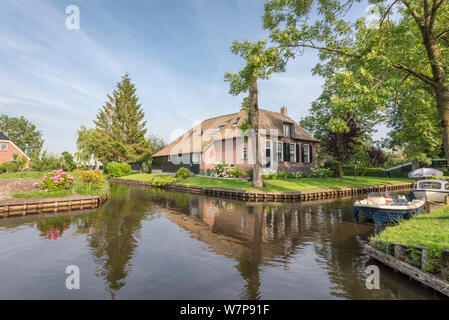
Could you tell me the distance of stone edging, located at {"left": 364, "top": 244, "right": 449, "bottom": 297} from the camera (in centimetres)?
415

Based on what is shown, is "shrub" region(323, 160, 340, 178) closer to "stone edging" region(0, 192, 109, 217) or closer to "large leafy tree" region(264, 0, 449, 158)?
"large leafy tree" region(264, 0, 449, 158)

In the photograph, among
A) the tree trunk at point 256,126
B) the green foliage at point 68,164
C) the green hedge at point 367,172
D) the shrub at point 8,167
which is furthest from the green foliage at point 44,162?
the green hedge at point 367,172

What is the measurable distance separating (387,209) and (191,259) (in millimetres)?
7710

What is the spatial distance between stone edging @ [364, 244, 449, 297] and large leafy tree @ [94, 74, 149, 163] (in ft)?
145

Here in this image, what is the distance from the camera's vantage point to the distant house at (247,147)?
2556 cm

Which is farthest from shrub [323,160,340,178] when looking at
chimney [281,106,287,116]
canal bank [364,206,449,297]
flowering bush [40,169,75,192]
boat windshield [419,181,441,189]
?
flowering bush [40,169,75,192]

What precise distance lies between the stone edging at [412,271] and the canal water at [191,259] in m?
0.14

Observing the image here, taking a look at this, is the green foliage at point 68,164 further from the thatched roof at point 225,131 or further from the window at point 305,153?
the window at point 305,153

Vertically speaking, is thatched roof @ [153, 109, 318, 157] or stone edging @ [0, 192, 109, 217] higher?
thatched roof @ [153, 109, 318, 157]

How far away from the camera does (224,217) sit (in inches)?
434

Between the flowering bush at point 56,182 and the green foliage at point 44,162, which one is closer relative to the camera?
the flowering bush at point 56,182

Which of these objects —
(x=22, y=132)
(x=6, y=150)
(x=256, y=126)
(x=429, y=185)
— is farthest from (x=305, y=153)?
(x=22, y=132)

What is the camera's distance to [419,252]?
15.6 ft

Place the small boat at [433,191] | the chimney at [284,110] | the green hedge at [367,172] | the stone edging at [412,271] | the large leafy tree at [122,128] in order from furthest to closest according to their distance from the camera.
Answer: the large leafy tree at [122,128] → the green hedge at [367,172] → the chimney at [284,110] → the small boat at [433,191] → the stone edging at [412,271]
